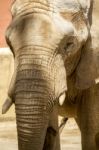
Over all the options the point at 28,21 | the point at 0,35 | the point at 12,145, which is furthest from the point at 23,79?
the point at 0,35

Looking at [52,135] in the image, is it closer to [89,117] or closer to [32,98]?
[89,117]

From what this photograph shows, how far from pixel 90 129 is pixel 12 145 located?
2236mm

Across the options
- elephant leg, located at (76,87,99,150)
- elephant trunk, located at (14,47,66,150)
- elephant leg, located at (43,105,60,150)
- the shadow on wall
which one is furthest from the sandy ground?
elephant trunk, located at (14,47,66,150)

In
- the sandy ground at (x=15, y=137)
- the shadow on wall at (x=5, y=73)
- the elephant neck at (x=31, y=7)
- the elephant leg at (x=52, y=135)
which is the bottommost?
the elephant leg at (x=52, y=135)

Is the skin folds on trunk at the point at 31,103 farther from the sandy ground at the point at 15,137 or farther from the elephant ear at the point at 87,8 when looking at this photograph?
the sandy ground at the point at 15,137

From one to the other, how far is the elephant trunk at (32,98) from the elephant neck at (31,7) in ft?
1.04

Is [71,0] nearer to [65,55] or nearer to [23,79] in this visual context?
[65,55]

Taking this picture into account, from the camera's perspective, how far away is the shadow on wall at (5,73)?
29.9 ft

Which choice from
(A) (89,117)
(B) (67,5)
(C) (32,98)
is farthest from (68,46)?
(A) (89,117)

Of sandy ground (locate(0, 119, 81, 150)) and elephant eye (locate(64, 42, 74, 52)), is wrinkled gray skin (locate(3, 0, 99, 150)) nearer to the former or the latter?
elephant eye (locate(64, 42, 74, 52))

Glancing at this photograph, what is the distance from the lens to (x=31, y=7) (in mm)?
4262

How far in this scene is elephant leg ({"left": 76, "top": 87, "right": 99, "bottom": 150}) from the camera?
4.84m

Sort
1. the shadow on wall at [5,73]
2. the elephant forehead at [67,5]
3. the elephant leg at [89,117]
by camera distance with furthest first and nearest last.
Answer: the shadow on wall at [5,73], the elephant leg at [89,117], the elephant forehead at [67,5]

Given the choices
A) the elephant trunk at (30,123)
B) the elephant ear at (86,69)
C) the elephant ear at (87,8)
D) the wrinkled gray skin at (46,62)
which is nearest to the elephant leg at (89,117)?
the wrinkled gray skin at (46,62)
